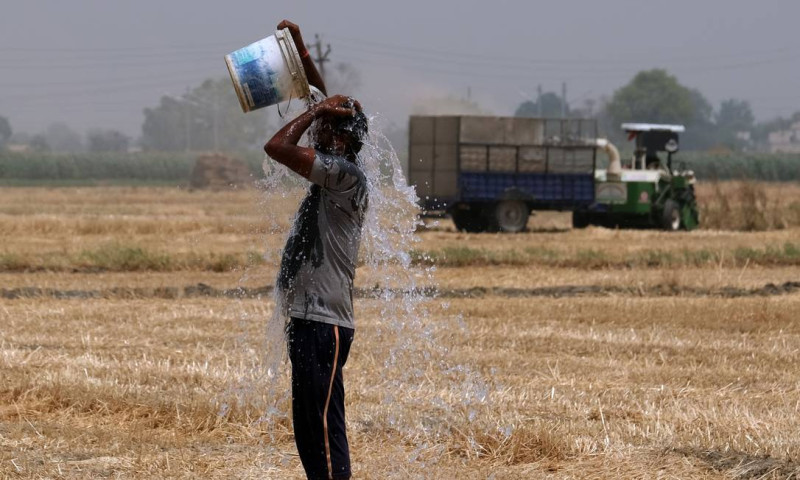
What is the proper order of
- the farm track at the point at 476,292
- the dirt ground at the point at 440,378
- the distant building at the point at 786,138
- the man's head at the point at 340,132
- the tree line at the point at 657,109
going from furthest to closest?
1. the distant building at the point at 786,138
2. the tree line at the point at 657,109
3. the farm track at the point at 476,292
4. the dirt ground at the point at 440,378
5. the man's head at the point at 340,132

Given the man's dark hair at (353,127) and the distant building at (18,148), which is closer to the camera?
the man's dark hair at (353,127)

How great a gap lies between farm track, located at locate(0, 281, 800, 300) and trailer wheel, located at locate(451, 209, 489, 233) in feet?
40.9

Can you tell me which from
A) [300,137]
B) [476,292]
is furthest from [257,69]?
[476,292]

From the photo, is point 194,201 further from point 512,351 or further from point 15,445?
point 15,445

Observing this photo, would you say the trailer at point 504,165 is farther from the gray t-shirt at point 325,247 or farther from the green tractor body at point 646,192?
the gray t-shirt at point 325,247

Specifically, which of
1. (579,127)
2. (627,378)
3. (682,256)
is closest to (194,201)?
(579,127)

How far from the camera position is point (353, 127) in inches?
217

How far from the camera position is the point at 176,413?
7.24 metres

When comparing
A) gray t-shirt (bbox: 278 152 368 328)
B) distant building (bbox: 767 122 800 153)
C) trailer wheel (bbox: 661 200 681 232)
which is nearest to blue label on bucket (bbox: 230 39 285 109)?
gray t-shirt (bbox: 278 152 368 328)

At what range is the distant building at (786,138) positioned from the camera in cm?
16688

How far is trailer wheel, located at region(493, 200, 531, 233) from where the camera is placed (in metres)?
27.2

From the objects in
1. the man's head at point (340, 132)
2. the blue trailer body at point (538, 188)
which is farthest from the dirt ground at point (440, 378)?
the blue trailer body at point (538, 188)

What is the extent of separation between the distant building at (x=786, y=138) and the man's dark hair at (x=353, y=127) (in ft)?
545

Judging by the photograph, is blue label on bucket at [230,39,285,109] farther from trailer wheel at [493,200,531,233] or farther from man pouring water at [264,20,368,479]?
trailer wheel at [493,200,531,233]
